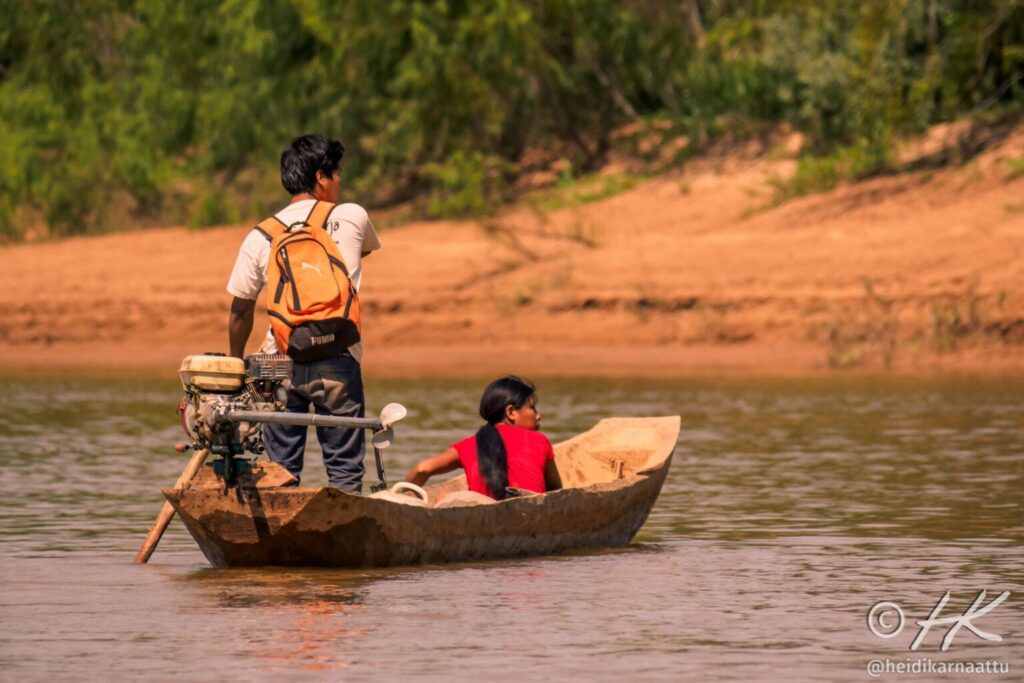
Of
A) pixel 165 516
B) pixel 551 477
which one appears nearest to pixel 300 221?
pixel 165 516

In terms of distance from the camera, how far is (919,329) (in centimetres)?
2462

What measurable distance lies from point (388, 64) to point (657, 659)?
2546 cm

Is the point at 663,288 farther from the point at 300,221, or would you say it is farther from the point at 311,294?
the point at 311,294

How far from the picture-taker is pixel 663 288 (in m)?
26.5

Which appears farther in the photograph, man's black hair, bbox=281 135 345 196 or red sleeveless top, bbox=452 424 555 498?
red sleeveless top, bbox=452 424 555 498

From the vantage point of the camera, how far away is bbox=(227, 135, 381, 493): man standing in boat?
973cm

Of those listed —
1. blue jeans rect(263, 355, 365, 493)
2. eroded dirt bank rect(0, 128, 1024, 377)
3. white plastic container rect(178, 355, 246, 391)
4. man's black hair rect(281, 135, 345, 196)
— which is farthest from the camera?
eroded dirt bank rect(0, 128, 1024, 377)

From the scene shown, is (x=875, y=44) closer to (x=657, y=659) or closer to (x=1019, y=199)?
(x=1019, y=199)

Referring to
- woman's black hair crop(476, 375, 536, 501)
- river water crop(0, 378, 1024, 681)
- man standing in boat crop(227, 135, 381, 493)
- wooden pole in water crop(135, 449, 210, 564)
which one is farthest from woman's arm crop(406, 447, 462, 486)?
wooden pole in water crop(135, 449, 210, 564)

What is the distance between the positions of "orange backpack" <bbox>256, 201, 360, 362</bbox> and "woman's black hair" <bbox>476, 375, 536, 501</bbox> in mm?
1233

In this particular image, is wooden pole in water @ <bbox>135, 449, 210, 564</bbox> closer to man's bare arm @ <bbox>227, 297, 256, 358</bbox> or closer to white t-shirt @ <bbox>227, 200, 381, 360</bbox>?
man's bare arm @ <bbox>227, 297, 256, 358</bbox>

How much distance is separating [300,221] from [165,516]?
160 cm

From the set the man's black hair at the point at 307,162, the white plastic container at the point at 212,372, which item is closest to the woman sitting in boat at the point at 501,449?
the man's black hair at the point at 307,162

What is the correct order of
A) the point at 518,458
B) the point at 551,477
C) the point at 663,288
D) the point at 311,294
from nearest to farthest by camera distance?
the point at 311,294
the point at 518,458
the point at 551,477
the point at 663,288
